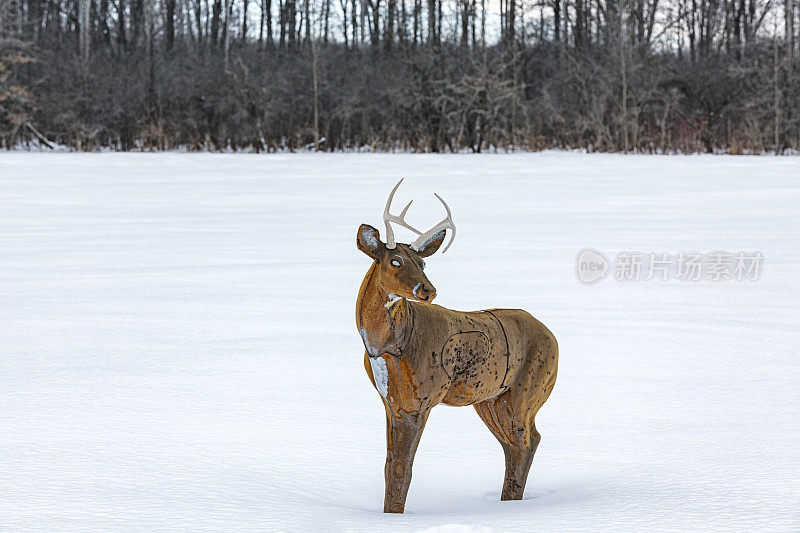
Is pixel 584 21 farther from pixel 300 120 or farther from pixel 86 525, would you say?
pixel 86 525

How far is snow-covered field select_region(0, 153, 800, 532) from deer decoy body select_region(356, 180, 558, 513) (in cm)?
21

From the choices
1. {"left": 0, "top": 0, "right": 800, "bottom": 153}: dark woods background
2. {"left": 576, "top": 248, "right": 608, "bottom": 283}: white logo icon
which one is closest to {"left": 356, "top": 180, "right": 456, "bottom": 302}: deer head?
{"left": 576, "top": 248, "right": 608, "bottom": 283}: white logo icon

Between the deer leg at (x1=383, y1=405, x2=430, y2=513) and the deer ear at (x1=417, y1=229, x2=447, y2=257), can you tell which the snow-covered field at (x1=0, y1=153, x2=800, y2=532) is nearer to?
the deer leg at (x1=383, y1=405, x2=430, y2=513)

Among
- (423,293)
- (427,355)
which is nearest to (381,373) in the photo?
(427,355)

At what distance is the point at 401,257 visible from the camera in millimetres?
2277

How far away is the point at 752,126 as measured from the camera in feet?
69.6

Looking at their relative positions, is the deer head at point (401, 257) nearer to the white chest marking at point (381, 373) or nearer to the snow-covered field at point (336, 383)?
the white chest marking at point (381, 373)

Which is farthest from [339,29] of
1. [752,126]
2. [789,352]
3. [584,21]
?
[789,352]

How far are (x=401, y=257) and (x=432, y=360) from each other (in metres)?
0.30

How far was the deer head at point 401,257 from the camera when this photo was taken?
7.34 feet

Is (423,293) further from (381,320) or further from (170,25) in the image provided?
(170,25)

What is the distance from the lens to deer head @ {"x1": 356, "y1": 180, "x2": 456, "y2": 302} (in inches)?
88.0

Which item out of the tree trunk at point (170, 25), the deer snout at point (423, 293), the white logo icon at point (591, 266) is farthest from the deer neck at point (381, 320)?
the tree trunk at point (170, 25)

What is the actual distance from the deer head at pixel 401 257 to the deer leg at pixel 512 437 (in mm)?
537
